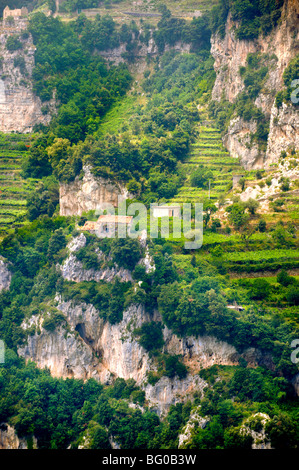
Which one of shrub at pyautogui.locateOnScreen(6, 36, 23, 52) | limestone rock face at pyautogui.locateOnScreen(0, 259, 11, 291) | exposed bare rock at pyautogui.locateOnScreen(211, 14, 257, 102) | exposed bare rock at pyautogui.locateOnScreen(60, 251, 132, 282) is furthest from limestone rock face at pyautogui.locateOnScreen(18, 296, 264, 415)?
shrub at pyautogui.locateOnScreen(6, 36, 23, 52)

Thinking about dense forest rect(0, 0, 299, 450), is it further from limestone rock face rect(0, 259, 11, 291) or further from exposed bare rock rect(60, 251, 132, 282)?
limestone rock face rect(0, 259, 11, 291)

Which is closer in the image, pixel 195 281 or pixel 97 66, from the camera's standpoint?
pixel 195 281

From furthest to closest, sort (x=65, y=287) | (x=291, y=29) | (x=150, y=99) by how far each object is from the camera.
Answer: (x=150, y=99), (x=291, y=29), (x=65, y=287)

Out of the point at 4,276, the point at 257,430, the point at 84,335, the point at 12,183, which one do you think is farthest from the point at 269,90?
the point at 257,430

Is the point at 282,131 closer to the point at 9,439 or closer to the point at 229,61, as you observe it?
the point at 229,61

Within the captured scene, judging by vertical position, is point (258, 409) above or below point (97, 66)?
below
